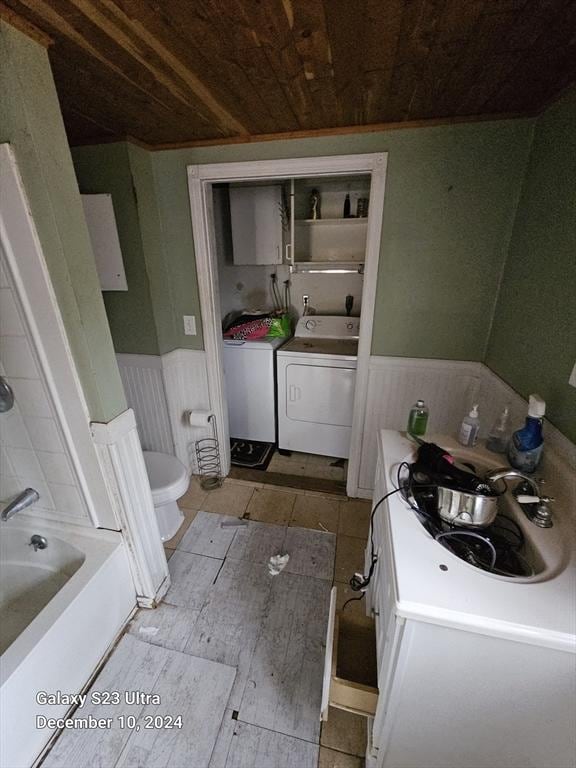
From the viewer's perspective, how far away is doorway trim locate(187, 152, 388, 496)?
1542 mm

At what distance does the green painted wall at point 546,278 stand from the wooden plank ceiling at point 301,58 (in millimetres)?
218

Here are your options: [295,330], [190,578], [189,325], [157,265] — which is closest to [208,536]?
[190,578]

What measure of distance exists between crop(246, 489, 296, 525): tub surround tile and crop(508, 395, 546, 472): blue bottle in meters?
1.36

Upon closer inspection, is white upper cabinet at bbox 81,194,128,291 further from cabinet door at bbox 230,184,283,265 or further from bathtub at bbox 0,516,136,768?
bathtub at bbox 0,516,136,768

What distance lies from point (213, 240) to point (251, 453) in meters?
1.66

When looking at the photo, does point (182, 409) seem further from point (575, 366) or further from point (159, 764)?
point (575, 366)

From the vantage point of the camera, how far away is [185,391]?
2.19 m

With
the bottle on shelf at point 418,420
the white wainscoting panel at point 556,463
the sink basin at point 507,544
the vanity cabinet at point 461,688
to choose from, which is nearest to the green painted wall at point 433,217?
the white wainscoting panel at point 556,463

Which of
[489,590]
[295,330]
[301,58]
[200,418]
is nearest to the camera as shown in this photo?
[489,590]

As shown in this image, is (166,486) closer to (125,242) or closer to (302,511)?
(302,511)

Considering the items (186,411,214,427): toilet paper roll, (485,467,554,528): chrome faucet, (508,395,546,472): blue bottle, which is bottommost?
(186,411,214,427): toilet paper roll

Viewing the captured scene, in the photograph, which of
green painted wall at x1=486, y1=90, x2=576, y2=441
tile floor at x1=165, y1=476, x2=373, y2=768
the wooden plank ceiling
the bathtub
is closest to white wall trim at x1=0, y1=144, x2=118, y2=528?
the bathtub

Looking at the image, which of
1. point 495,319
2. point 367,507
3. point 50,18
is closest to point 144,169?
point 50,18

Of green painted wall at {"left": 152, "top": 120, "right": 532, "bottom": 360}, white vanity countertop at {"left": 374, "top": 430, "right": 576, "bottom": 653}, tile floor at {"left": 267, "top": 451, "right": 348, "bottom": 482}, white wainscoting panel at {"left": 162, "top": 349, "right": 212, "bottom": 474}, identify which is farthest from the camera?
tile floor at {"left": 267, "top": 451, "right": 348, "bottom": 482}
